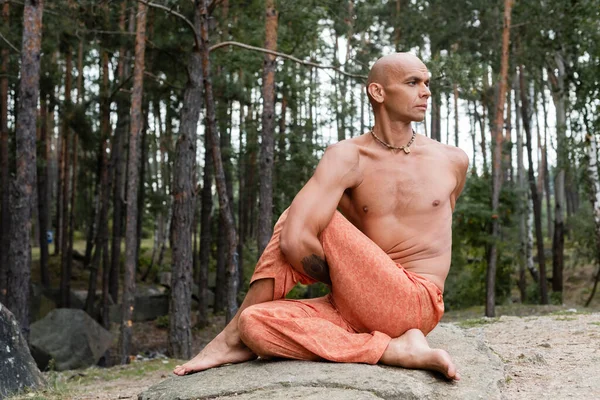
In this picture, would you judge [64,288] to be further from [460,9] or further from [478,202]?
[460,9]

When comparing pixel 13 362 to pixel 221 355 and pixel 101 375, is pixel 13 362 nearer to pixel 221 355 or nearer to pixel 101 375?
pixel 221 355

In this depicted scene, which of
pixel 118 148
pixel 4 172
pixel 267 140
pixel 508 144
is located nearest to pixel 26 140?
pixel 267 140

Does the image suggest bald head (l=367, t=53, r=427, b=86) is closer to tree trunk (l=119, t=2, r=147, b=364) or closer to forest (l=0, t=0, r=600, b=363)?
forest (l=0, t=0, r=600, b=363)

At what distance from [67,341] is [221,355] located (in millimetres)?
10431

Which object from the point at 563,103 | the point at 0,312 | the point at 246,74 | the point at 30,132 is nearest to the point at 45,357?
the point at 30,132

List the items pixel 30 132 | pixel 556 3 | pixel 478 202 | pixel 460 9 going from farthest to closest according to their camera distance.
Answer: pixel 460 9, pixel 556 3, pixel 478 202, pixel 30 132

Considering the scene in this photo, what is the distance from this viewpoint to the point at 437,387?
3.88 meters

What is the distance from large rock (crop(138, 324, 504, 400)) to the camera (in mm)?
3678

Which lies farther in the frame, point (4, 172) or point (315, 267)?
point (4, 172)

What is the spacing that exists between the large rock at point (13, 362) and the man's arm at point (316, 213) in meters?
3.13

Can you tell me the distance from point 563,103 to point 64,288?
1569cm

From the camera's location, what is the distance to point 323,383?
3775 mm

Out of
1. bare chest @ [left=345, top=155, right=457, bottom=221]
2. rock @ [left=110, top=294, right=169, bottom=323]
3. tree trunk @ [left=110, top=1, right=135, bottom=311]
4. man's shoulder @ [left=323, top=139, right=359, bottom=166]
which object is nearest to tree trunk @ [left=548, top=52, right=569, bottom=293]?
tree trunk @ [left=110, top=1, right=135, bottom=311]

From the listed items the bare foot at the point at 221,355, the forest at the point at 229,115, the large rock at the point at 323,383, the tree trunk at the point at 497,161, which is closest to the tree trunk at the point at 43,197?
the forest at the point at 229,115
